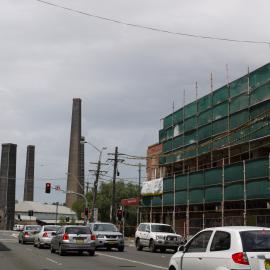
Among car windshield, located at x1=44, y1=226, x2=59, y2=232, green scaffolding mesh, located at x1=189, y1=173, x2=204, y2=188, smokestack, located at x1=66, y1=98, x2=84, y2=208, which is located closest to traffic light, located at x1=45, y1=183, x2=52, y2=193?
green scaffolding mesh, located at x1=189, y1=173, x2=204, y2=188

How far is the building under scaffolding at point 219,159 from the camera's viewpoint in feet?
111

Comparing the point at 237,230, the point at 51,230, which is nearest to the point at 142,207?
the point at 51,230

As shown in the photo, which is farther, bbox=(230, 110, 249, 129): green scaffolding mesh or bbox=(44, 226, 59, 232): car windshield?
bbox=(230, 110, 249, 129): green scaffolding mesh

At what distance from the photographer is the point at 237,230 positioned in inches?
397

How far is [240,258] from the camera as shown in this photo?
31.4 feet

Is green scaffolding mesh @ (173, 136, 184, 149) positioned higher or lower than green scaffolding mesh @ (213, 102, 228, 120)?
lower

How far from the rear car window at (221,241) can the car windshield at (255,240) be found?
270 mm

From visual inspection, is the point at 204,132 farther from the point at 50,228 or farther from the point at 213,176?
the point at 50,228

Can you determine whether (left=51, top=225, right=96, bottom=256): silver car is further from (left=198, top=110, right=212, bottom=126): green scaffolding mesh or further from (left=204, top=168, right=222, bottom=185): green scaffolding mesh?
(left=198, top=110, right=212, bottom=126): green scaffolding mesh

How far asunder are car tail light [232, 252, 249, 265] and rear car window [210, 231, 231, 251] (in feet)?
1.04

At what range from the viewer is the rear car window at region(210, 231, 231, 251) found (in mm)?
10016

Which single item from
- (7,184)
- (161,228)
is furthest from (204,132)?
(7,184)

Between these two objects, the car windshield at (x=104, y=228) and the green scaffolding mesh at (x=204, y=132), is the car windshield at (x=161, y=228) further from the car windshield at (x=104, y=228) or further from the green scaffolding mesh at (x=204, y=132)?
the green scaffolding mesh at (x=204, y=132)

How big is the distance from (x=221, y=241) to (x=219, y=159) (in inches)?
1258
